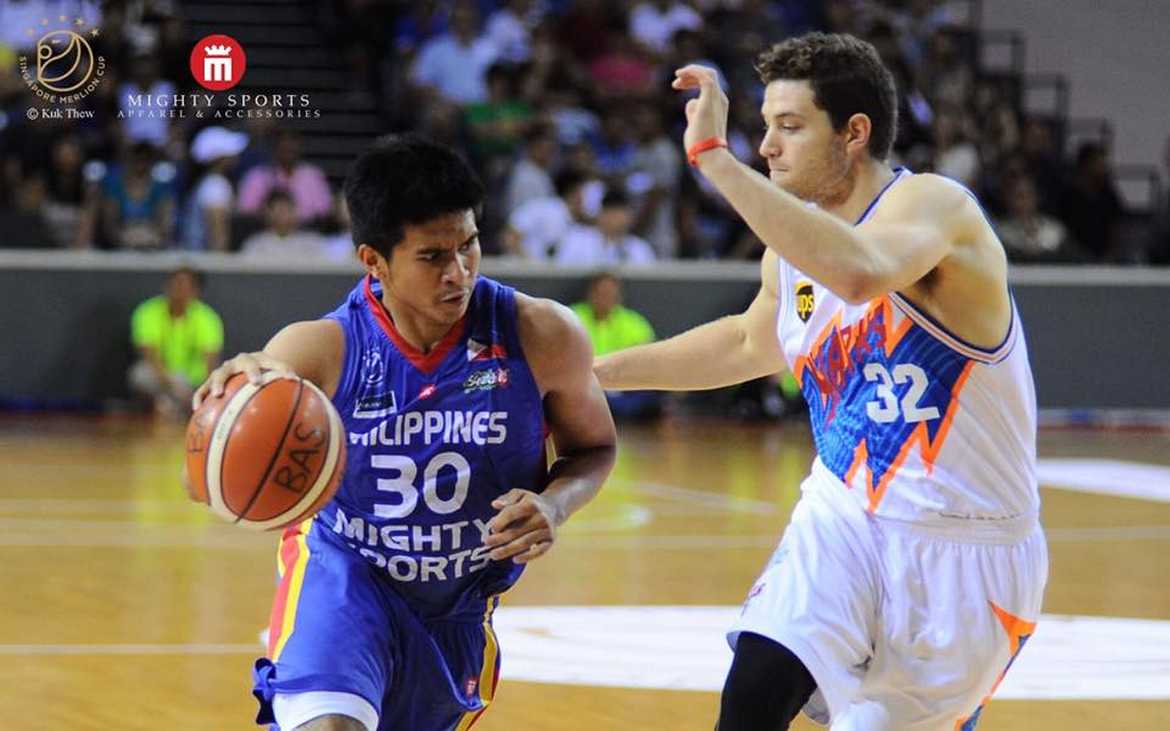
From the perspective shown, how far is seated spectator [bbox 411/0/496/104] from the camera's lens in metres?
16.9

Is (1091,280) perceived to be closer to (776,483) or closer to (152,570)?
(776,483)

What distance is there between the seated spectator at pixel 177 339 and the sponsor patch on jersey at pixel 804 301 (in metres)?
11.0

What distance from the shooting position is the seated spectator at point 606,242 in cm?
1570

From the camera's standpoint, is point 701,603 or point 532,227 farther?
point 532,227

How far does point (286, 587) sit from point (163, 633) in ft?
9.50

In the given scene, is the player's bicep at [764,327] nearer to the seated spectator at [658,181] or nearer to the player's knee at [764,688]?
the player's knee at [764,688]

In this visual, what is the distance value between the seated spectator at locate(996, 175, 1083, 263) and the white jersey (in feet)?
42.8

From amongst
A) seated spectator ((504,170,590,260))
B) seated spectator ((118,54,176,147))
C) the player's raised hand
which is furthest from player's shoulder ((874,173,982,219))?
seated spectator ((118,54,176,147))

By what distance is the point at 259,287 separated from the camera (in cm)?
1532

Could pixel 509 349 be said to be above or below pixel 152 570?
above

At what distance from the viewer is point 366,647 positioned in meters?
4.11

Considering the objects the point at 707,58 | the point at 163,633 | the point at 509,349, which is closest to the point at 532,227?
the point at 707,58

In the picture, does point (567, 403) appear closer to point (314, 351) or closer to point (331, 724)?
point (314, 351)

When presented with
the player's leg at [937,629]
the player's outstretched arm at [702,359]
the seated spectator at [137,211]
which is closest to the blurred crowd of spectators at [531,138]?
the seated spectator at [137,211]
